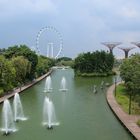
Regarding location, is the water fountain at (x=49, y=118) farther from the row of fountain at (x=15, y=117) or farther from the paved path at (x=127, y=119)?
the paved path at (x=127, y=119)

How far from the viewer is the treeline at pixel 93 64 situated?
215 ft

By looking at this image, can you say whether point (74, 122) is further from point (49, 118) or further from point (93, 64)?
point (93, 64)

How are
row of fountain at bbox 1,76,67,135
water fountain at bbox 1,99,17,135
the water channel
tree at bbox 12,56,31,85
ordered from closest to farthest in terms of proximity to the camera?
the water channel
water fountain at bbox 1,99,17,135
row of fountain at bbox 1,76,67,135
tree at bbox 12,56,31,85

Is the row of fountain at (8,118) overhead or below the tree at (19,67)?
below

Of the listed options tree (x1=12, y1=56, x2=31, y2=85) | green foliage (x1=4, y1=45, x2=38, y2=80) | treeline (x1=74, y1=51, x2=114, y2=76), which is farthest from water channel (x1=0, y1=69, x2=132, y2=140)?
treeline (x1=74, y1=51, x2=114, y2=76)

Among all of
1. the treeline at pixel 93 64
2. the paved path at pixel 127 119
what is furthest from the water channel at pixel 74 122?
the treeline at pixel 93 64

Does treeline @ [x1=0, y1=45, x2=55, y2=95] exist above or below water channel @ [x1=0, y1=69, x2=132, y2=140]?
above

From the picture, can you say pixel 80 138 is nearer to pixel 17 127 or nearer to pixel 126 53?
pixel 17 127

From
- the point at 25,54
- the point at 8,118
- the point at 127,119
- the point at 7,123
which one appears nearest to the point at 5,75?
the point at 8,118

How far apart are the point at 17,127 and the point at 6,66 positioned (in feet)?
48.9

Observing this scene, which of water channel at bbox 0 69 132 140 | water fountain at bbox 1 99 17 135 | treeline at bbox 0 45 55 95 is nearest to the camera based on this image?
water channel at bbox 0 69 132 140

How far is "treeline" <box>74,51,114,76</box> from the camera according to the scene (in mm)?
65562

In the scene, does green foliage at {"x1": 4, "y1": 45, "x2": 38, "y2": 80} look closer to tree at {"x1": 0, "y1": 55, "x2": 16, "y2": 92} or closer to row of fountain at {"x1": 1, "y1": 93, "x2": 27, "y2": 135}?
tree at {"x1": 0, "y1": 55, "x2": 16, "y2": 92}

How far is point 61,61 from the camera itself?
125312 millimetres
